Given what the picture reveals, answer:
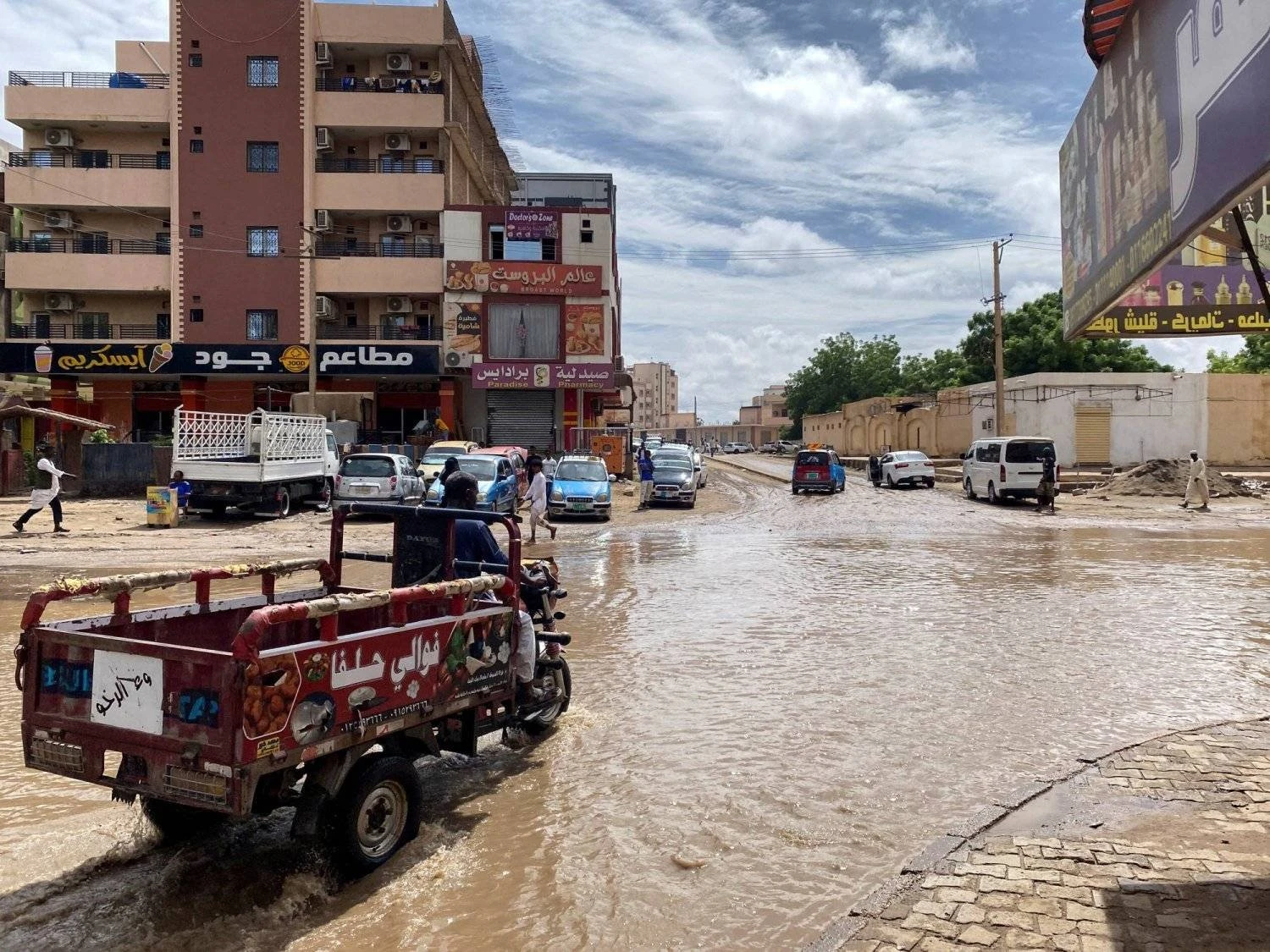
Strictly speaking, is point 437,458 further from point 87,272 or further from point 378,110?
point 87,272

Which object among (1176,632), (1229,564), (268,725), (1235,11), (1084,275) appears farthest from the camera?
(1229,564)

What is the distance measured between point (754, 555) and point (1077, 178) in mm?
9606

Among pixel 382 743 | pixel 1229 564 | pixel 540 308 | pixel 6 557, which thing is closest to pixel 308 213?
pixel 540 308

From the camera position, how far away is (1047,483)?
26.2m

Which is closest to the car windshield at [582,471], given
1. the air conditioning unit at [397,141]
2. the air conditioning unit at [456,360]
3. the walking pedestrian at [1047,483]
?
the walking pedestrian at [1047,483]

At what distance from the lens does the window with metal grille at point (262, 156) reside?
38.2 metres

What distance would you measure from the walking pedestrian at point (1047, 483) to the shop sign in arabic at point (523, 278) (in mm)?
19666

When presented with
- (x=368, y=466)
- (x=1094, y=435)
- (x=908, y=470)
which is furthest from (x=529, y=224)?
(x=1094, y=435)

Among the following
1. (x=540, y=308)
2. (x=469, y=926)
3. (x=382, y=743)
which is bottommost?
(x=469, y=926)

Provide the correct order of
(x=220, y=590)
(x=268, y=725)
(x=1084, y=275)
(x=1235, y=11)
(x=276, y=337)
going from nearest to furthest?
(x=268, y=725) → (x=1235, y=11) → (x=1084, y=275) → (x=220, y=590) → (x=276, y=337)

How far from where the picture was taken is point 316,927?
3.92 metres

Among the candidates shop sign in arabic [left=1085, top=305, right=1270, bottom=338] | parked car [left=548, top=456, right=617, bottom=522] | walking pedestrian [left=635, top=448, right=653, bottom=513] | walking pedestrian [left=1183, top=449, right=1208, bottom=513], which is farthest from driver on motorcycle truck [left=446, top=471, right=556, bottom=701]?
walking pedestrian [left=1183, top=449, right=1208, bottom=513]

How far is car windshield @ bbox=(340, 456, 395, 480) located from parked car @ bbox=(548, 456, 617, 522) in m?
4.06

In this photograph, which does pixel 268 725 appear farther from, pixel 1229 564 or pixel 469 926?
pixel 1229 564
